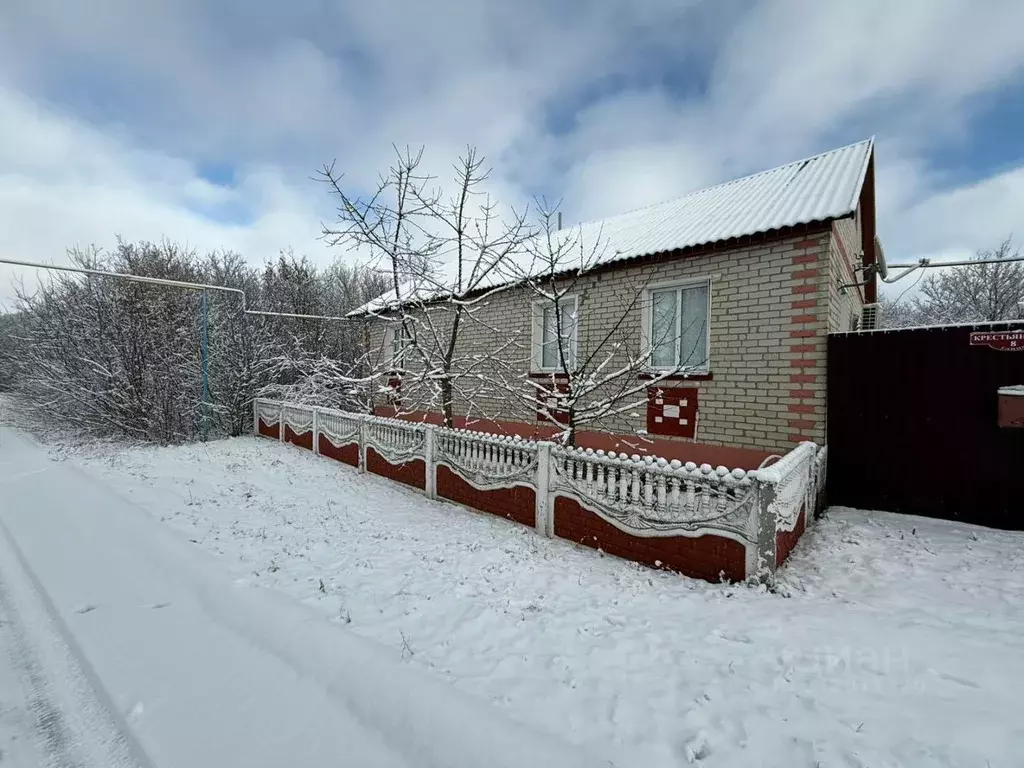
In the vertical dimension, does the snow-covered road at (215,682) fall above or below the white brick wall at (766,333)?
below

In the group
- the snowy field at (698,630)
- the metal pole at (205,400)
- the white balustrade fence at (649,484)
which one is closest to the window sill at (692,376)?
the white balustrade fence at (649,484)

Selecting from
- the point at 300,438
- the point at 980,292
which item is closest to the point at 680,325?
the point at 300,438

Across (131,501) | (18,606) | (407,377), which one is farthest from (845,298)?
(131,501)

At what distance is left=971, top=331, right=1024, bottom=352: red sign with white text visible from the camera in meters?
4.51

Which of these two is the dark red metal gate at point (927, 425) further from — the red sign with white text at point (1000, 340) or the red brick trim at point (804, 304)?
the red brick trim at point (804, 304)

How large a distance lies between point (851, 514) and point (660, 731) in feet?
15.4

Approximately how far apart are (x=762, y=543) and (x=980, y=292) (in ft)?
93.9

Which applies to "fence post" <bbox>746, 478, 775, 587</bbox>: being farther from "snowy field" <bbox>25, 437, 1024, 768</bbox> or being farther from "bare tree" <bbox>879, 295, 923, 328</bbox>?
"bare tree" <bbox>879, 295, 923, 328</bbox>

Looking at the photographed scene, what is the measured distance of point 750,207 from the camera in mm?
6750

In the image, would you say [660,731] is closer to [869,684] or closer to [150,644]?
[869,684]

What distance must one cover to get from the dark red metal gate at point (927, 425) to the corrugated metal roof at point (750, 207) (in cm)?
171

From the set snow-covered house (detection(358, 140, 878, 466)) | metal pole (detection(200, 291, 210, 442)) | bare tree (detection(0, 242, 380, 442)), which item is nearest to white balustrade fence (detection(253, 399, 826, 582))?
snow-covered house (detection(358, 140, 878, 466))

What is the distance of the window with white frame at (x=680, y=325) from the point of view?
6391 millimetres

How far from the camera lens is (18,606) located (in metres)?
3.54
